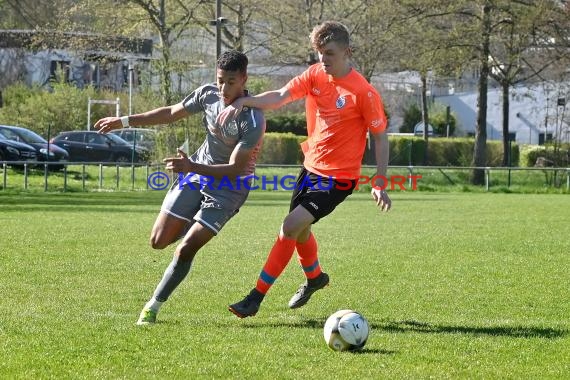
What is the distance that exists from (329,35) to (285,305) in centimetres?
227

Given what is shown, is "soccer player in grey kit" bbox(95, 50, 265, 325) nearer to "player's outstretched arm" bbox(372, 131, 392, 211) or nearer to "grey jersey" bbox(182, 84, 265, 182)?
"grey jersey" bbox(182, 84, 265, 182)

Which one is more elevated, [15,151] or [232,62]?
[232,62]

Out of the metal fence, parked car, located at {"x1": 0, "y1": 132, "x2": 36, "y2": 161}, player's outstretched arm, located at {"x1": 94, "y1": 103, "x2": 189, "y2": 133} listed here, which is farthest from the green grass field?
parked car, located at {"x1": 0, "y1": 132, "x2": 36, "y2": 161}

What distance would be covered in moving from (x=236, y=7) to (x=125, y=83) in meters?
15.7

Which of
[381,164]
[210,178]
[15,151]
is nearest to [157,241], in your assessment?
[210,178]

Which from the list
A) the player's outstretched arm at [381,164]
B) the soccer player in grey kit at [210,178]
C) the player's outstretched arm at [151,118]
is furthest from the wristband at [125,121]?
the player's outstretched arm at [381,164]

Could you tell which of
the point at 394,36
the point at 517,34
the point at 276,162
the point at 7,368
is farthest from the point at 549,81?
the point at 7,368

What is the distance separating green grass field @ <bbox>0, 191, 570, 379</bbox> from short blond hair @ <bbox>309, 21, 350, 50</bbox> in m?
1.98

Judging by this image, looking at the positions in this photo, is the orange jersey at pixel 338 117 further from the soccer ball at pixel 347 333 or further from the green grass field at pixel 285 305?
the soccer ball at pixel 347 333

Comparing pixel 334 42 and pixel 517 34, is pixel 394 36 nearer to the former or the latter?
pixel 517 34

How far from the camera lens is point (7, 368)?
5527mm

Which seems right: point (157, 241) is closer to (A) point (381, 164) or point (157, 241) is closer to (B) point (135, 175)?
(A) point (381, 164)

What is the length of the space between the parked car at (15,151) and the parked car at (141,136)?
289 cm

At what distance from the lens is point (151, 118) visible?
7824mm
